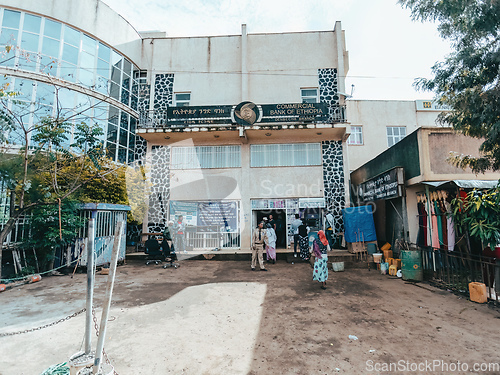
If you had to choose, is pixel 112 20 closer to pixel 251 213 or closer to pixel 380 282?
pixel 251 213

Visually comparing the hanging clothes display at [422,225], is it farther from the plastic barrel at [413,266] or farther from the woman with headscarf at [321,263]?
the woman with headscarf at [321,263]

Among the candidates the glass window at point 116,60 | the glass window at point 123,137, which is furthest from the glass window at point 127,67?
the glass window at point 123,137

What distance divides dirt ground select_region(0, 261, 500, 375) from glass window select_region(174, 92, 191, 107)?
9528 mm

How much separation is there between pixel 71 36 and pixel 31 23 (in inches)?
51.3

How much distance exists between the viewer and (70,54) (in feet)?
35.5

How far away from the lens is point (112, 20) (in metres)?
12.4

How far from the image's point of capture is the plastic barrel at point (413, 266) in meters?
7.36

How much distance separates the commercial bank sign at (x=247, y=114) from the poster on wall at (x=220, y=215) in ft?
13.0

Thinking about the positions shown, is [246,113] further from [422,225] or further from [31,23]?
[31,23]

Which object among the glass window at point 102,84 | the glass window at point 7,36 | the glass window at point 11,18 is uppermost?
the glass window at point 11,18

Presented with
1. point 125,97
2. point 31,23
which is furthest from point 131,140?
point 31,23

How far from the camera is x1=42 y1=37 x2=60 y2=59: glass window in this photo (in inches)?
404

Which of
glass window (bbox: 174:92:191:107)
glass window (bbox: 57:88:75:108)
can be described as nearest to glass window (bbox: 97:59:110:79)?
glass window (bbox: 57:88:75:108)

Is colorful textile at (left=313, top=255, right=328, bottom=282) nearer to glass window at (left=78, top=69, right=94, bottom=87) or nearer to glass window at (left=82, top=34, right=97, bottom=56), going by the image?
glass window at (left=78, top=69, right=94, bottom=87)
